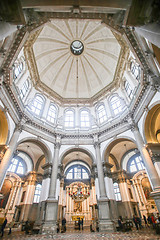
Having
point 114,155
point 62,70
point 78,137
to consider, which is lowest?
point 114,155

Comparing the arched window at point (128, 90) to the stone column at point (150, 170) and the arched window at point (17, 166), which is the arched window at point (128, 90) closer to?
the stone column at point (150, 170)

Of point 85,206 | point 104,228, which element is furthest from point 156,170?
point 85,206

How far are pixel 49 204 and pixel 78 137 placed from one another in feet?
25.4

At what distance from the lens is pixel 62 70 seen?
2138cm

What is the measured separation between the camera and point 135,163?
17953mm

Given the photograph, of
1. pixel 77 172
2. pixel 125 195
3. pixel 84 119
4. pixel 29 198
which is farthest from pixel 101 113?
pixel 29 198

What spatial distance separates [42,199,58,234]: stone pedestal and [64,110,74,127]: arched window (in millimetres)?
9620

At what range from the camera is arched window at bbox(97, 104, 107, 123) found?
58.9ft

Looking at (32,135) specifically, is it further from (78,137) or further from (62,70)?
(62,70)

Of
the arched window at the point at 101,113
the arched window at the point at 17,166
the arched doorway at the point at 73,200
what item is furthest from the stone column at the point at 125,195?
the arched window at the point at 17,166

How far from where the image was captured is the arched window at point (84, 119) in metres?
18.6

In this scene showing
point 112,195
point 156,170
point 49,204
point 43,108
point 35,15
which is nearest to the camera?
point 35,15

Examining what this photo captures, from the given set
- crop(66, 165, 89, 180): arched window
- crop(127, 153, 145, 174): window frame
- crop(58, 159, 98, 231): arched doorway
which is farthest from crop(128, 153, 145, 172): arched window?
crop(66, 165, 89, 180): arched window

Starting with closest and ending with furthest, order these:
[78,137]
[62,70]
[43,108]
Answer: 1. [78,137]
2. [43,108]
3. [62,70]
